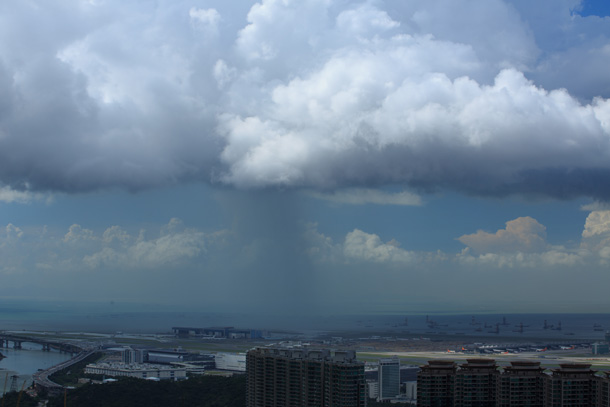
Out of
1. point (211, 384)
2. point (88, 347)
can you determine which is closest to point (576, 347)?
point (211, 384)

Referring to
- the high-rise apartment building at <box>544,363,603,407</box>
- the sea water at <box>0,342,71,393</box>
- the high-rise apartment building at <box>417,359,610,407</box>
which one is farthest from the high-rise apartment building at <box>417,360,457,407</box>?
the sea water at <box>0,342,71,393</box>

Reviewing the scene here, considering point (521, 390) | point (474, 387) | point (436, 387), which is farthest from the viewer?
point (436, 387)

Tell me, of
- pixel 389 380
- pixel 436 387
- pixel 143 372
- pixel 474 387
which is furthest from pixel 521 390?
pixel 143 372

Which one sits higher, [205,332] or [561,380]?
[561,380]

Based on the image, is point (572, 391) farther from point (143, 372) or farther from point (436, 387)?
point (143, 372)

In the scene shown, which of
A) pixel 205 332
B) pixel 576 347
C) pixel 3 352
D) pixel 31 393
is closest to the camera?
pixel 31 393

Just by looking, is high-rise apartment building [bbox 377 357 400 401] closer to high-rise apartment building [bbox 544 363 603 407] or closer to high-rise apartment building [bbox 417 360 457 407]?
high-rise apartment building [bbox 417 360 457 407]

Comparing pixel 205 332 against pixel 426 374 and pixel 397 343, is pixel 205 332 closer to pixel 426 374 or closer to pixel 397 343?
pixel 397 343
